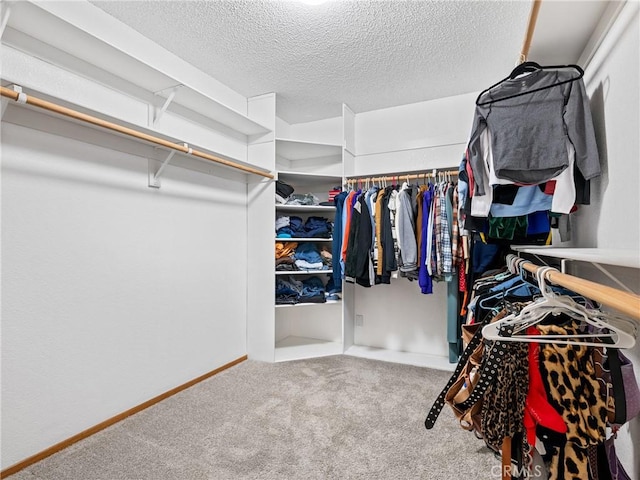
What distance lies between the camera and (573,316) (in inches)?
36.6

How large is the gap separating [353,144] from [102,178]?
2.24m

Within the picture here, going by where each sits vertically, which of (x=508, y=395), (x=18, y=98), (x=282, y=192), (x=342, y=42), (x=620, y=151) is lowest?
(x=508, y=395)

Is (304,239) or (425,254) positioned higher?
(304,239)

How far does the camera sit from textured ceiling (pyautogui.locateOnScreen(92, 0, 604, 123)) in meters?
1.92

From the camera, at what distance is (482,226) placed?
177cm

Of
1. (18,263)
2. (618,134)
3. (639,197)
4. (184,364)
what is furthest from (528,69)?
(184,364)

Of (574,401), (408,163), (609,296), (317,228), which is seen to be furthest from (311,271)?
(609,296)

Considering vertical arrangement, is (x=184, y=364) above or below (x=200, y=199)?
below

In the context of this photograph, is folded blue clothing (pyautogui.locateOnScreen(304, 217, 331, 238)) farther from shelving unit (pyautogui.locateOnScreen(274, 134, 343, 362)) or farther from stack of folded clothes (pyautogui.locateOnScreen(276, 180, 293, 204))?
stack of folded clothes (pyautogui.locateOnScreen(276, 180, 293, 204))

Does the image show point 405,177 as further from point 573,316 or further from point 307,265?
point 573,316

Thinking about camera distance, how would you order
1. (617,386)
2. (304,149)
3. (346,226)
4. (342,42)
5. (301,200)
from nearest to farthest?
(617,386) < (342,42) < (346,226) < (301,200) < (304,149)

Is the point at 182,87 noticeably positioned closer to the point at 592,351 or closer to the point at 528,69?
the point at 528,69

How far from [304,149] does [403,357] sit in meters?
2.20

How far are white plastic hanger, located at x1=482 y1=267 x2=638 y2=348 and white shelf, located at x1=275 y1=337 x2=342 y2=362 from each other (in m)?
2.42
